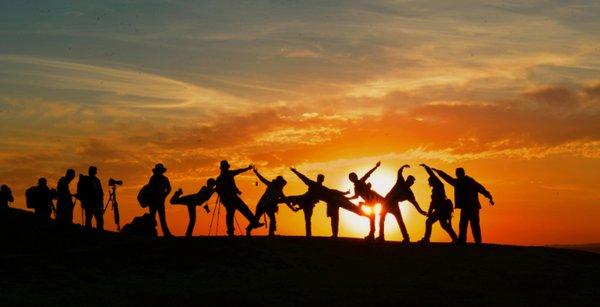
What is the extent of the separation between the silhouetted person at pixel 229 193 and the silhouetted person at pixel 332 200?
1.97 meters

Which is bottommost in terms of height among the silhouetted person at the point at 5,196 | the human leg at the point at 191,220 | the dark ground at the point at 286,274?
the dark ground at the point at 286,274

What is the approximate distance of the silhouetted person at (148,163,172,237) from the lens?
1079 inches

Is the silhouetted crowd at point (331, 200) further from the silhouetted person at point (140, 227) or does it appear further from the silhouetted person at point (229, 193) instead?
the silhouetted person at point (140, 227)

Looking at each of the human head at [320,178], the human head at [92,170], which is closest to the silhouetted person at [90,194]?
the human head at [92,170]

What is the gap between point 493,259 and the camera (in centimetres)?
2450

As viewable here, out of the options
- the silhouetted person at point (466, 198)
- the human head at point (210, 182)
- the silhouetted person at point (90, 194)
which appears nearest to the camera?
the silhouetted person at point (466, 198)

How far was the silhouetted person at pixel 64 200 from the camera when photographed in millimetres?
30062

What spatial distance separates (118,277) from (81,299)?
217 centimetres

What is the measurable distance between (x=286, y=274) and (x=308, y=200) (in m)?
6.29

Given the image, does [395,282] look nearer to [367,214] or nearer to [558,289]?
[558,289]

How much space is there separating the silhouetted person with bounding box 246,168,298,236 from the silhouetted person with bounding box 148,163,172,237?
279cm

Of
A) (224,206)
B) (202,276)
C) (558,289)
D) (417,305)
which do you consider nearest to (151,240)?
(224,206)

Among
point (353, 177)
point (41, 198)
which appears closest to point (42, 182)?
point (41, 198)

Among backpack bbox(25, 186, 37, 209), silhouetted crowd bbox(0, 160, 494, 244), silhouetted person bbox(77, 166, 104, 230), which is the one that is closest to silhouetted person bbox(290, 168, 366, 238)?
silhouetted crowd bbox(0, 160, 494, 244)
